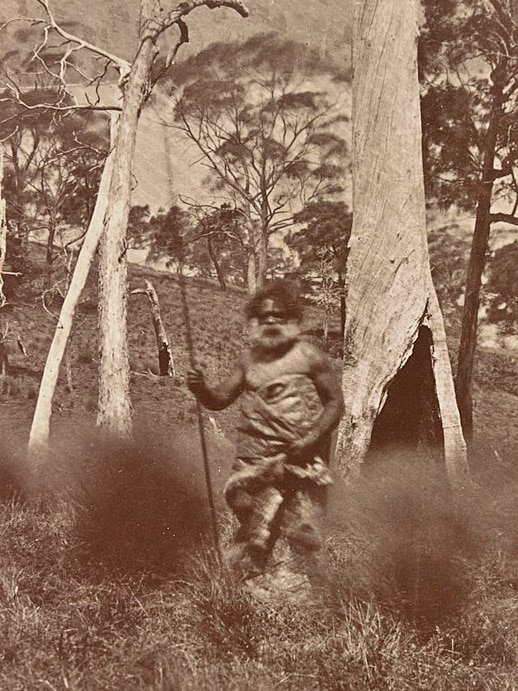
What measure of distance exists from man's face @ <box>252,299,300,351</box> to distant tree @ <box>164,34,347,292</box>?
282 inches

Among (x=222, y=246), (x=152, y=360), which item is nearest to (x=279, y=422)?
(x=152, y=360)

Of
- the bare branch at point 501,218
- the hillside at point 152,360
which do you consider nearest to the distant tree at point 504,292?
the hillside at point 152,360

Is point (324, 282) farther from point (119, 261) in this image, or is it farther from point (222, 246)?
point (119, 261)

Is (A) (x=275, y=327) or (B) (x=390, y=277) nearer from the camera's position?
(A) (x=275, y=327)

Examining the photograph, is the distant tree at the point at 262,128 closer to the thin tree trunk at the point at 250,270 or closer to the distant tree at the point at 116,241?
the thin tree trunk at the point at 250,270

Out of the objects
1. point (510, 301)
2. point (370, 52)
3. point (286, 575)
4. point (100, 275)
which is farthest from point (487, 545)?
point (510, 301)

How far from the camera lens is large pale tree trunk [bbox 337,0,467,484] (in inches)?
238

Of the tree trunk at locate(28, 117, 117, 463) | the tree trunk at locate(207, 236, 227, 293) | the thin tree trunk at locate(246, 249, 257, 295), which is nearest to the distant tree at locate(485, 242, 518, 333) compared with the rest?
the thin tree trunk at locate(246, 249, 257, 295)

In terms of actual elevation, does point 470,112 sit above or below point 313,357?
above

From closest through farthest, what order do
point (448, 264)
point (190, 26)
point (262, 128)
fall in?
point (190, 26), point (262, 128), point (448, 264)

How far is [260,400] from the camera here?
4.02 metres

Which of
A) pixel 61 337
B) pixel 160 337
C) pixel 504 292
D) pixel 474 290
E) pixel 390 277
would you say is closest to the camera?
pixel 390 277

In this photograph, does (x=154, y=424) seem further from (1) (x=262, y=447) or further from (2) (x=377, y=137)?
(1) (x=262, y=447)

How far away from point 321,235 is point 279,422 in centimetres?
992
